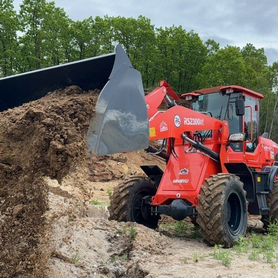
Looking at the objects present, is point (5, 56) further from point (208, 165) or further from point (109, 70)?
point (109, 70)

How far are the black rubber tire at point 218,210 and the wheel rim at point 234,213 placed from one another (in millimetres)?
68

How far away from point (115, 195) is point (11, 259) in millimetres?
3293

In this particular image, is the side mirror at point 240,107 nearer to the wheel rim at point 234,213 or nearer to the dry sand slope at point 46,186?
the wheel rim at point 234,213

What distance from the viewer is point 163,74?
109 ft

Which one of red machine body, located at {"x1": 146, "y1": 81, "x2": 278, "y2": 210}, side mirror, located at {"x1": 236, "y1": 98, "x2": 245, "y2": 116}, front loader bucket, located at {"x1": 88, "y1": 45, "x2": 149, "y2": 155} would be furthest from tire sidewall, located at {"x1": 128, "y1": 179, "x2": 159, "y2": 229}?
front loader bucket, located at {"x1": 88, "y1": 45, "x2": 149, "y2": 155}

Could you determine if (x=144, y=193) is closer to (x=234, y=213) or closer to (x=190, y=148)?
(x=190, y=148)

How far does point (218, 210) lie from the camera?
733 cm

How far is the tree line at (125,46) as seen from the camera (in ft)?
85.2

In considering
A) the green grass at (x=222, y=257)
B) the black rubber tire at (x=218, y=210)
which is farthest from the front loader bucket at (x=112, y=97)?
the black rubber tire at (x=218, y=210)

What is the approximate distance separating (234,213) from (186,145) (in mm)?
1359

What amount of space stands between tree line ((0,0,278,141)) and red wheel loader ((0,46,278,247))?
1392 centimetres

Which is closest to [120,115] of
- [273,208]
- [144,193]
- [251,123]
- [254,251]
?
[254,251]

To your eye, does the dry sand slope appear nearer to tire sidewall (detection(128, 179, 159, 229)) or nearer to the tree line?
tire sidewall (detection(128, 179, 159, 229))

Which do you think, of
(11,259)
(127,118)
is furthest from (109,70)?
(11,259)
